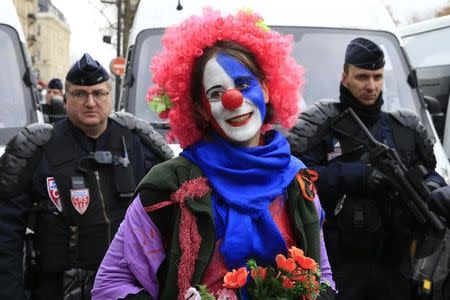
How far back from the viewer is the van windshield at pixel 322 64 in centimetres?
557

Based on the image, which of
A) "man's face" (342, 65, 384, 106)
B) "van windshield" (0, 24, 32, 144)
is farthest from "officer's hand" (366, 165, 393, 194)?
Answer: "van windshield" (0, 24, 32, 144)

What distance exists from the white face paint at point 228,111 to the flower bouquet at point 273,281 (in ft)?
1.37

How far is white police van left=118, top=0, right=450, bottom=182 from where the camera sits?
5.61 meters

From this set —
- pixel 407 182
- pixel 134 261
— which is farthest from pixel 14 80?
pixel 134 261

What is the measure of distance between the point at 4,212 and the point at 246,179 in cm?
175

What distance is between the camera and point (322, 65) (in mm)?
5852

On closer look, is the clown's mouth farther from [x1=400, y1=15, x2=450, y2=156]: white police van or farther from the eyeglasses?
[x1=400, y1=15, x2=450, y2=156]: white police van

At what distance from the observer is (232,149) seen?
7.54 feet

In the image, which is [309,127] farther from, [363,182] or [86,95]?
[86,95]

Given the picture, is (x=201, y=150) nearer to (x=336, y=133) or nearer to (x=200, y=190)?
(x=200, y=190)

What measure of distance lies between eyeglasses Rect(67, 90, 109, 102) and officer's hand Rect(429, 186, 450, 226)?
6.00ft

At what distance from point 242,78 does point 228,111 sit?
121 millimetres

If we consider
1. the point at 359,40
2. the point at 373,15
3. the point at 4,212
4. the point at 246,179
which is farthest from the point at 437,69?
the point at 246,179

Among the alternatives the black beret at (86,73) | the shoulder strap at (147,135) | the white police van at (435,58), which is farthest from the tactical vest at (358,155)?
the white police van at (435,58)
